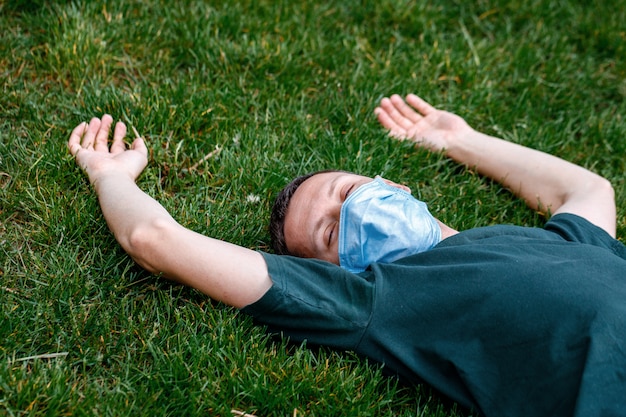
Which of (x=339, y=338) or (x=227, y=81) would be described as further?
(x=227, y=81)

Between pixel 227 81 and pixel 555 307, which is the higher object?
pixel 555 307

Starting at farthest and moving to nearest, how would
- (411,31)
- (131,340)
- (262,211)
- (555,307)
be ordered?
(411,31), (262,211), (131,340), (555,307)

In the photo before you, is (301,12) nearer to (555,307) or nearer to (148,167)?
(148,167)

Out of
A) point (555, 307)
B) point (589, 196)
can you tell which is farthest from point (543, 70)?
point (555, 307)

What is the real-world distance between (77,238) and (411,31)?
2789mm

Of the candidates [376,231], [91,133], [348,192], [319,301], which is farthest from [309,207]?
[91,133]

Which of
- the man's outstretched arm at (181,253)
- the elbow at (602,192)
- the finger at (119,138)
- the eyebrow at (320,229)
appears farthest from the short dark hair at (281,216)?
the elbow at (602,192)

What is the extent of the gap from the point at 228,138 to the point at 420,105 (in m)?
1.19

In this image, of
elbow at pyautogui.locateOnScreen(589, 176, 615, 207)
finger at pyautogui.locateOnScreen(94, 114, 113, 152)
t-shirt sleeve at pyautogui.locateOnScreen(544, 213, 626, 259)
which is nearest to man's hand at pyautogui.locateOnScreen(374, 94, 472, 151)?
elbow at pyautogui.locateOnScreen(589, 176, 615, 207)

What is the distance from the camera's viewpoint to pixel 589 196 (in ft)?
12.1

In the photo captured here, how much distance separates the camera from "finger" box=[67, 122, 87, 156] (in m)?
3.64

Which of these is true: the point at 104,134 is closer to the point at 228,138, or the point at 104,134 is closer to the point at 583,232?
the point at 228,138

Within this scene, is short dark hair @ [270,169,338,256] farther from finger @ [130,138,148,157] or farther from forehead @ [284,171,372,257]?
finger @ [130,138,148,157]

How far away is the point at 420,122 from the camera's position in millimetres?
4309
